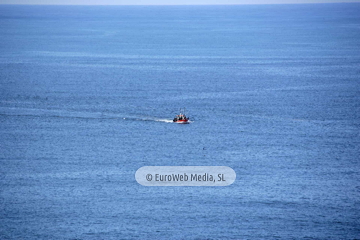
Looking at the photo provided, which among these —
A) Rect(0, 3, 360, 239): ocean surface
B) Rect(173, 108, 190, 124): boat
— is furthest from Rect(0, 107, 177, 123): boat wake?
Rect(173, 108, 190, 124): boat

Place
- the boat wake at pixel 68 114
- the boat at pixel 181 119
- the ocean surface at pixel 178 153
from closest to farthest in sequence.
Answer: the ocean surface at pixel 178 153
the boat at pixel 181 119
the boat wake at pixel 68 114

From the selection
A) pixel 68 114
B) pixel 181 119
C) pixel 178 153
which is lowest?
pixel 178 153

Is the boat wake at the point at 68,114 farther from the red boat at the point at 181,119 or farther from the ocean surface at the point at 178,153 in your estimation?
the red boat at the point at 181,119

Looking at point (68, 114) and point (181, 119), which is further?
point (68, 114)

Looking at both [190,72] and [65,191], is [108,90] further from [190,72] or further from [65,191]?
[65,191]

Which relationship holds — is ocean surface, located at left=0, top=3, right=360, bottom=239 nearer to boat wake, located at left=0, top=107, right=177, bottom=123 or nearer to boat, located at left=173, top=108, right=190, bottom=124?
boat wake, located at left=0, top=107, right=177, bottom=123

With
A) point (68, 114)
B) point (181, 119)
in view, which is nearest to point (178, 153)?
point (181, 119)

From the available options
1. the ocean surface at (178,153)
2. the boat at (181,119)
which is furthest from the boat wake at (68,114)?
the boat at (181,119)

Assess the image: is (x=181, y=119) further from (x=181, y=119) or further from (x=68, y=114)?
(x=68, y=114)

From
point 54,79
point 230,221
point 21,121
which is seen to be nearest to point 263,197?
point 230,221

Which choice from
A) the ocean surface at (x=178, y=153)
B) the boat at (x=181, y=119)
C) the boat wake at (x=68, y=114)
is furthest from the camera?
the boat wake at (x=68, y=114)

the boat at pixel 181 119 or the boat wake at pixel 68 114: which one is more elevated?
the boat wake at pixel 68 114
